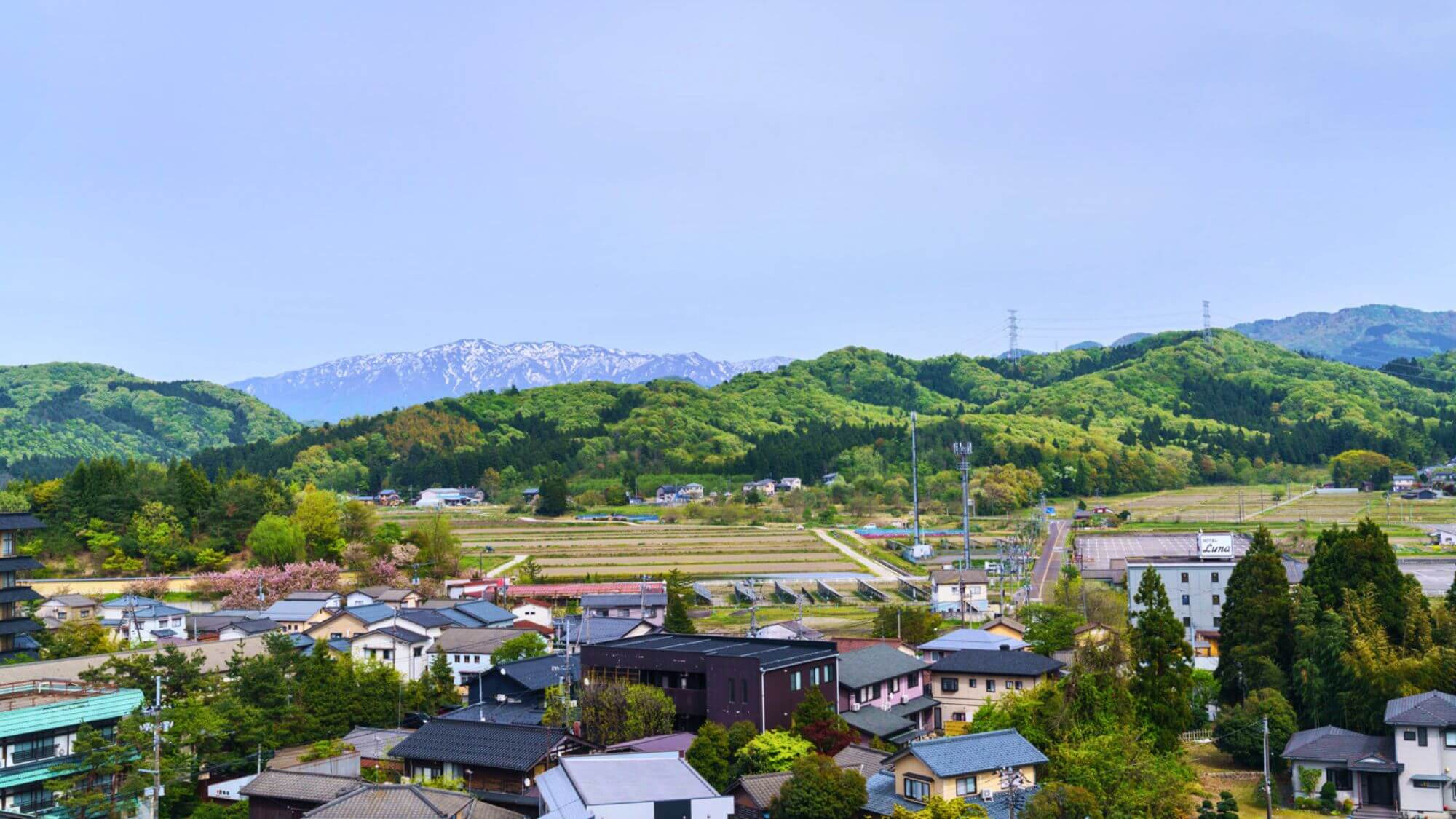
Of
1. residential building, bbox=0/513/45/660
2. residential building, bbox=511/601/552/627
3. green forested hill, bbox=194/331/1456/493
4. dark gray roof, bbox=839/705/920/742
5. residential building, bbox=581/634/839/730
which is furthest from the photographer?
green forested hill, bbox=194/331/1456/493

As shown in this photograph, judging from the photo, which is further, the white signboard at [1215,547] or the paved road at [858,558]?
the paved road at [858,558]

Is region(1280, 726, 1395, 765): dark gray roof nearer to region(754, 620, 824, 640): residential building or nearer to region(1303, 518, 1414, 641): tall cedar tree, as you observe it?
region(1303, 518, 1414, 641): tall cedar tree

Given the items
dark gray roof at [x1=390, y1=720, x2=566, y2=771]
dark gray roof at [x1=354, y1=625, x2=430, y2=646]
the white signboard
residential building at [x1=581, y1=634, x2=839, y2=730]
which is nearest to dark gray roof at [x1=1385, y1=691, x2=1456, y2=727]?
residential building at [x1=581, y1=634, x2=839, y2=730]

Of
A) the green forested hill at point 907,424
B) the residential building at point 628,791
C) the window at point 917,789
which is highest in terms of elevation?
the green forested hill at point 907,424

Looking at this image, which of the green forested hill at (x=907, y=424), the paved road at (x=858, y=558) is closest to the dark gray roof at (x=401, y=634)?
the paved road at (x=858, y=558)

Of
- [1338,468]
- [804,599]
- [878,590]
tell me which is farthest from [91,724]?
[1338,468]

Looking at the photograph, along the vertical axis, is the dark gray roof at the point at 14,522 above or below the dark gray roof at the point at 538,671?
above

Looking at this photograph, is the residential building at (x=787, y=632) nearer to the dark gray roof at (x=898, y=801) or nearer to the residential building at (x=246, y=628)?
the dark gray roof at (x=898, y=801)
